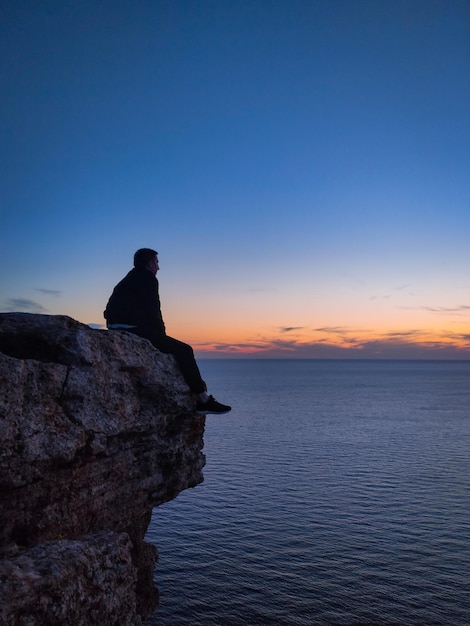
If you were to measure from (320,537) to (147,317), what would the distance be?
109 feet

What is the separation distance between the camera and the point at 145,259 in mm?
14047

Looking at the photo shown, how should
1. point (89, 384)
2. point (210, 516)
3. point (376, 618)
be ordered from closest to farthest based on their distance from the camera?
point (89, 384) < point (376, 618) < point (210, 516)

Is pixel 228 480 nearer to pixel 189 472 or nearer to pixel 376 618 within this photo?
pixel 376 618

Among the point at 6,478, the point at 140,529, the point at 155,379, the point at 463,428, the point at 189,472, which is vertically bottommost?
the point at 463,428

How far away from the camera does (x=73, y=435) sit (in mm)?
9812

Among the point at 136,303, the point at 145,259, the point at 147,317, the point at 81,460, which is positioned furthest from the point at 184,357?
the point at 81,460

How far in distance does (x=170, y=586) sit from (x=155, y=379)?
1017 inches

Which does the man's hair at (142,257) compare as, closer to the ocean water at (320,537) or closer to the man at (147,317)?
the man at (147,317)

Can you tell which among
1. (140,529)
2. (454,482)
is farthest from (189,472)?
(454,482)

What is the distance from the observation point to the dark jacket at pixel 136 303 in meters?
13.7

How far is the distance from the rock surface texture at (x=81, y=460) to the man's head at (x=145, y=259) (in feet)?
8.62

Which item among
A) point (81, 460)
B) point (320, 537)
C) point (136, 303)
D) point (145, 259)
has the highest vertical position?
point (145, 259)

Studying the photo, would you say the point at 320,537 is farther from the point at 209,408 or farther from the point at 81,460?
the point at 81,460

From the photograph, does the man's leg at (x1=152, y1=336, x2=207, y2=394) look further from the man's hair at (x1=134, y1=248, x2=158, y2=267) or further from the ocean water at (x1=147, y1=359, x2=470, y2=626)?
the ocean water at (x1=147, y1=359, x2=470, y2=626)
